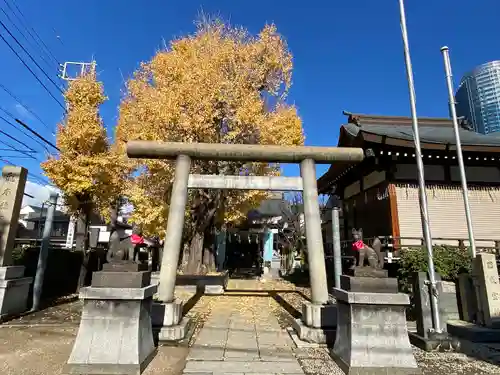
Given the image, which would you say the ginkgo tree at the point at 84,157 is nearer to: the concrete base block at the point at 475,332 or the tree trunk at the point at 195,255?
the tree trunk at the point at 195,255

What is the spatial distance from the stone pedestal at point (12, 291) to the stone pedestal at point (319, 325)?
7807mm

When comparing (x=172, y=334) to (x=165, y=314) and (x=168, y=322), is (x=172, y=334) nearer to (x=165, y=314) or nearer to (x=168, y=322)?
(x=168, y=322)

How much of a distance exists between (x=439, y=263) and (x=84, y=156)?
13885 mm

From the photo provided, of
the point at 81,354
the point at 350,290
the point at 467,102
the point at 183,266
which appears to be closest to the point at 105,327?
the point at 81,354

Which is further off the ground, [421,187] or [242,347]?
[421,187]

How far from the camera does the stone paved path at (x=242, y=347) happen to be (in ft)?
17.5

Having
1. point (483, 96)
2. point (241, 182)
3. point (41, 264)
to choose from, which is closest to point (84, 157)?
point (41, 264)

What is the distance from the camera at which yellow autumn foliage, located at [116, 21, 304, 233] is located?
1312 cm

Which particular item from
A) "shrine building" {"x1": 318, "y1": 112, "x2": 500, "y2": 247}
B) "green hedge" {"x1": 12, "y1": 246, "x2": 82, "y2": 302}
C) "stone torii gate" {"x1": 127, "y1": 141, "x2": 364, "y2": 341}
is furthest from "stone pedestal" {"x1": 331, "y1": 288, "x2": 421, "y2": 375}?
"green hedge" {"x1": 12, "y1": 246, "x2": 82, "y2": 302}

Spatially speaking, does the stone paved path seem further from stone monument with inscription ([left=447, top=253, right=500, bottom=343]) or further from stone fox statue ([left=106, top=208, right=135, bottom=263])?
stone monument with inscription ([left=447, top=253, right=500, bottom=343])

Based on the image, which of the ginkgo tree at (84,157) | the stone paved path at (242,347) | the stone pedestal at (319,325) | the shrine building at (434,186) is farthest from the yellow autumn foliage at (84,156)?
the shrine building at (434,186)

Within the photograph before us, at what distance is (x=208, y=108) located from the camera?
1312 centimetres

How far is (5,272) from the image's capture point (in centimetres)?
866

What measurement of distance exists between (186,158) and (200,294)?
24.6 ft
